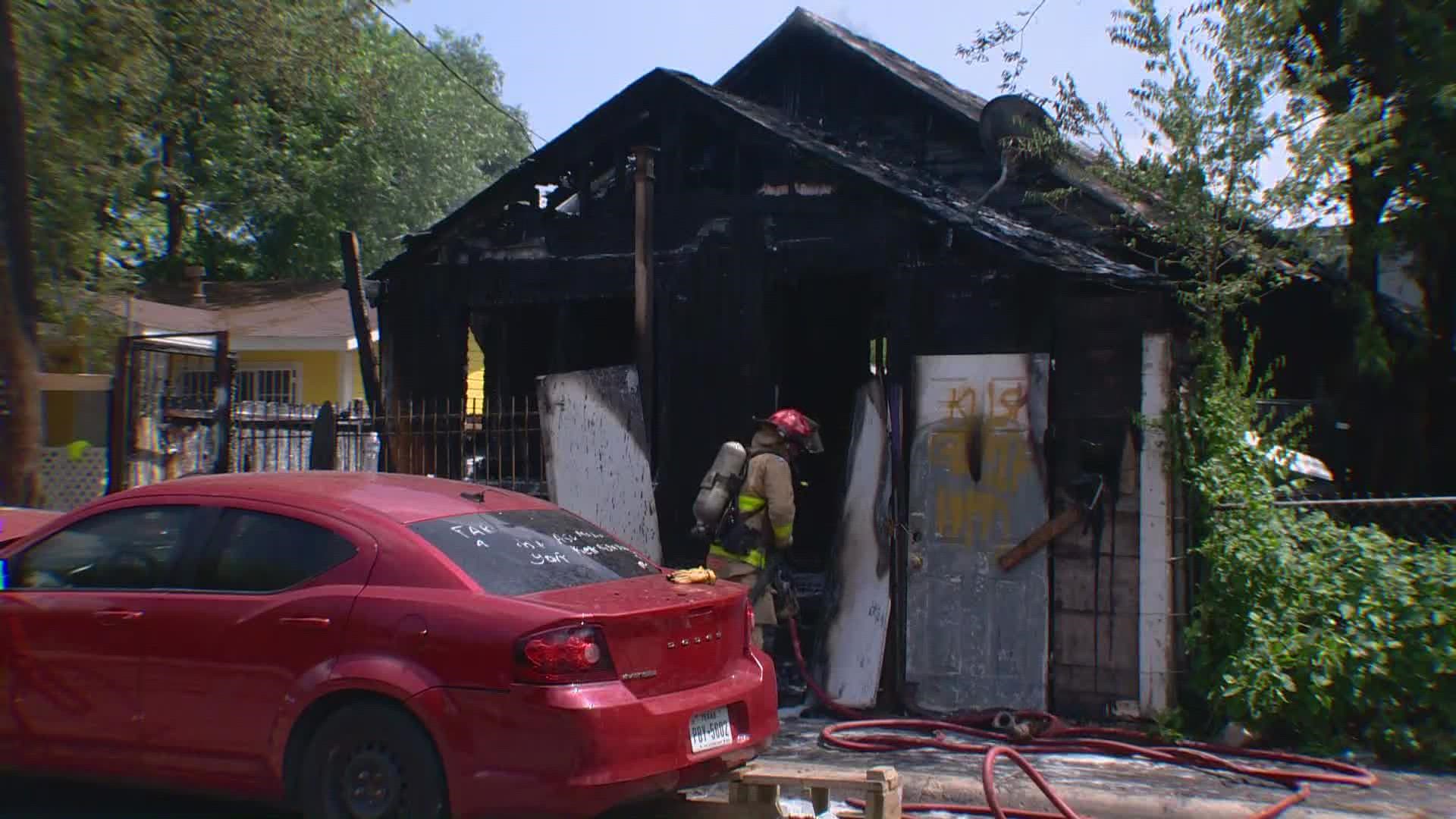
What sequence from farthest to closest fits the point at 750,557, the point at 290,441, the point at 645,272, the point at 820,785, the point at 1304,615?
the point at 290,441 → the point at 645,272 → the point at 750,557 → the point at 1304,615 → the point at 820,785

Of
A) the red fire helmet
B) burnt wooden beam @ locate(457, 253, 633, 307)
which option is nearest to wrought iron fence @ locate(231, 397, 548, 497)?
burnt wooden beam @ locate(457, 253, 633, 307)

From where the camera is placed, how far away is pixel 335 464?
10281mm

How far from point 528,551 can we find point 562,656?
0.79 meters

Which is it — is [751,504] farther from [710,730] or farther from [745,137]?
[710,730]

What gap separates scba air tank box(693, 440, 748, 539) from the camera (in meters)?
8.09

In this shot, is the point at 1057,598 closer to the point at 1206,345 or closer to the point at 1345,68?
the point at 1206,345

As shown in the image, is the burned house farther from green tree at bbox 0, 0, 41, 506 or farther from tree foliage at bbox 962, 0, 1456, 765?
green tree at bbox 0, 0, 41, 506

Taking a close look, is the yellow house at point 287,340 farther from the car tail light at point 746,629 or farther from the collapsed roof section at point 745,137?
the car tail light at point 746,629

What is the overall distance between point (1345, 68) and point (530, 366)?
7.03 metres

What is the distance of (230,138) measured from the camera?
28578 mm

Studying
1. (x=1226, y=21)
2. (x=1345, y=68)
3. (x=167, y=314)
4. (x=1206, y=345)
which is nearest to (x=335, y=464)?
(x=1206, y=345)

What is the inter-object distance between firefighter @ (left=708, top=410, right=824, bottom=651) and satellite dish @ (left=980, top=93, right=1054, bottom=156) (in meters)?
3.94

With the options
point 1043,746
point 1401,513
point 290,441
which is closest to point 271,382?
point 290,441

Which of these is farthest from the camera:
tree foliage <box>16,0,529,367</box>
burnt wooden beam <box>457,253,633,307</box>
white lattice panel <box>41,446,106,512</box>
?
tree foliage <box>16,0,529,367</box>
